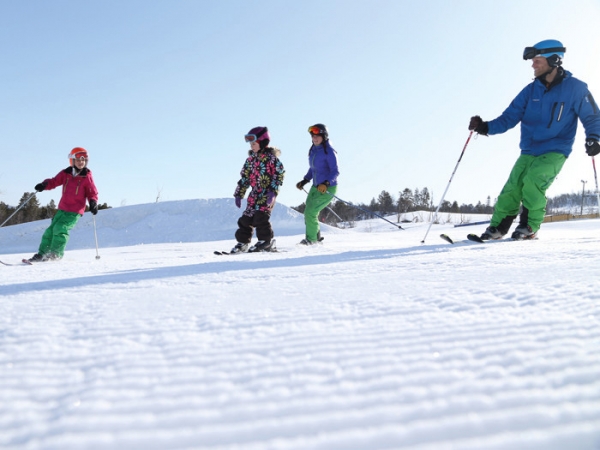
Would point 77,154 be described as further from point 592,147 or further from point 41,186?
point 592,147

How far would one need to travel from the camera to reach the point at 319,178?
551 cm

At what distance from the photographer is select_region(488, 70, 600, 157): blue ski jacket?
3418 millimetres

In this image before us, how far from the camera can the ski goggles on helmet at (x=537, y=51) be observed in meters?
3.43

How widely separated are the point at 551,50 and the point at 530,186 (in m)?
1.21

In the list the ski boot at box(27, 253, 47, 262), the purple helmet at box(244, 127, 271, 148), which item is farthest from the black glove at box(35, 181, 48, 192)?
the purple helmet at box(244, 127, 271, 148)

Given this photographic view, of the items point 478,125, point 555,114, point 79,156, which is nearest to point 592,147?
point 555,114

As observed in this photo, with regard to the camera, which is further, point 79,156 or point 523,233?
point 79,156

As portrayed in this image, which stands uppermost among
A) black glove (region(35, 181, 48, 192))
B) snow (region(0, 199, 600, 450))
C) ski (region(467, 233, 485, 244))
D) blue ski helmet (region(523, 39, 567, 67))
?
blue ski helmet (region(523, 39, 567, 67))

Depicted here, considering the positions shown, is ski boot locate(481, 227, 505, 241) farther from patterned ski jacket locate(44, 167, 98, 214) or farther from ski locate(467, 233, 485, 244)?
patterned ski jacket locate(44, 167, 98, 214)

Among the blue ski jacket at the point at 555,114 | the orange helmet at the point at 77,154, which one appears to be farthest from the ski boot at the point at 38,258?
the blue ski jacket at the point at 555,114

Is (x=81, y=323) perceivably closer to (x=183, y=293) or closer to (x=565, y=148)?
(x=183, y=293)

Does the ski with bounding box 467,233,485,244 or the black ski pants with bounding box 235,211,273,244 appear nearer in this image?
the ski with bounding box 467,233,485,244

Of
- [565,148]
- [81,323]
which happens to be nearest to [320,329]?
[81,323]

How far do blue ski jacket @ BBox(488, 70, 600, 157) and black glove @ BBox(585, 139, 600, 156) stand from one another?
5cm
